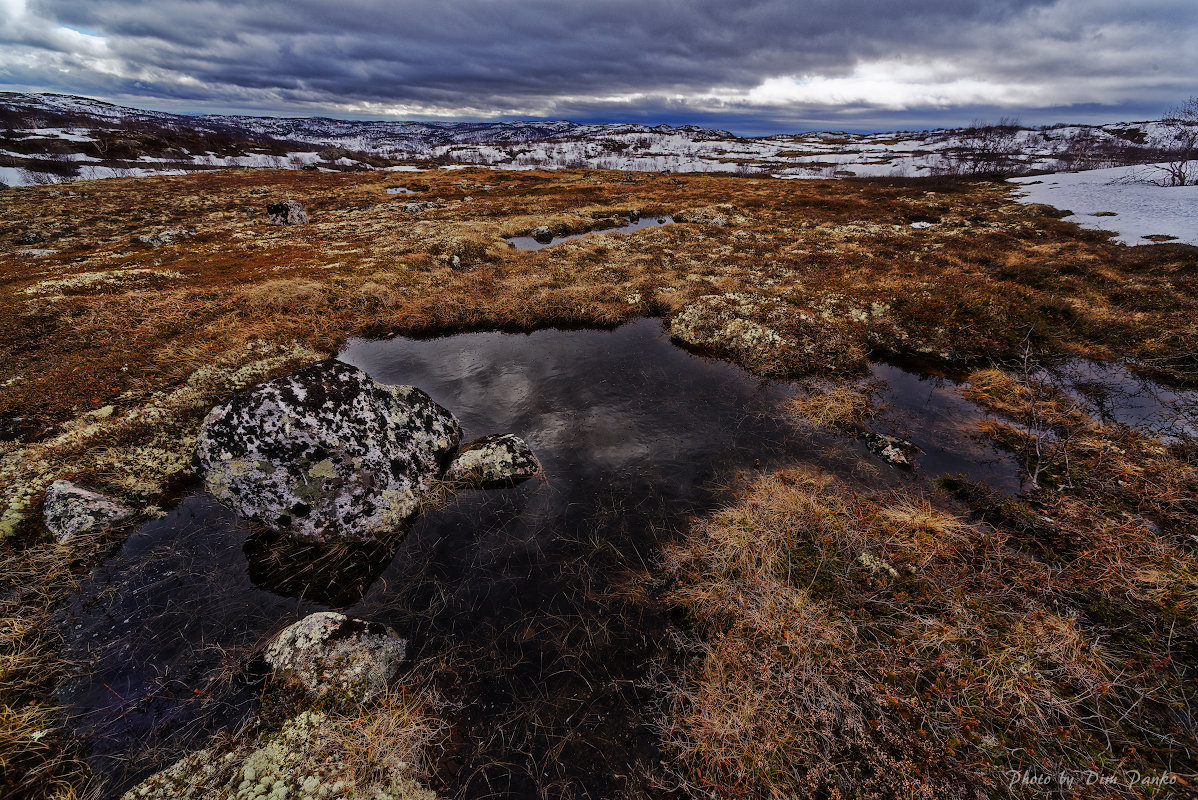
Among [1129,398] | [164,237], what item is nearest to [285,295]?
[164,237]

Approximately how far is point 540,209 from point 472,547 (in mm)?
43755

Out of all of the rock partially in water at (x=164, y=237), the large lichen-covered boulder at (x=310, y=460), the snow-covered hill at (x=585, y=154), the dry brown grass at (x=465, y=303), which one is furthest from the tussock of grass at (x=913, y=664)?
the snow-covered hill at (x=585, y=154)

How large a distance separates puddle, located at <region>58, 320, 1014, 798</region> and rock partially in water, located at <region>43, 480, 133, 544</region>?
701 millimetres

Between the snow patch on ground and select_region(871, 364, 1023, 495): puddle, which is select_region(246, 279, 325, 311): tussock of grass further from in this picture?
the snow patch on ground

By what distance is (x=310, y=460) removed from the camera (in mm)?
8719

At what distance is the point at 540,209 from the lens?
4494 cm

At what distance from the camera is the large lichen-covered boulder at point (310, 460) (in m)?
8.48

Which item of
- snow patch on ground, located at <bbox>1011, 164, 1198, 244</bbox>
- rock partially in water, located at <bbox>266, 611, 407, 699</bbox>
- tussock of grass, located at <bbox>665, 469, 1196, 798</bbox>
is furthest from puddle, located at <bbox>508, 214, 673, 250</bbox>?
snow patch on ground, located at <bbox>1011, 164, 1198, 244</bbox>

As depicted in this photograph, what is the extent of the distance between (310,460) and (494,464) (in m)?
3.94

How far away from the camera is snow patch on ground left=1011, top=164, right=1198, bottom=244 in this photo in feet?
97.5

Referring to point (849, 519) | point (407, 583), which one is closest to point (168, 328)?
point (407, 583)

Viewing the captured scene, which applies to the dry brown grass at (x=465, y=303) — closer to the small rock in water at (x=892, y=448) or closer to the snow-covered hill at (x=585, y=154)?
the small rock in water at (x=892, y=448)

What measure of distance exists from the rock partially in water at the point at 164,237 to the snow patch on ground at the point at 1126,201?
2818 inches

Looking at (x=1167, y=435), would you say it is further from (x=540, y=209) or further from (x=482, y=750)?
(x=540, y=209)
